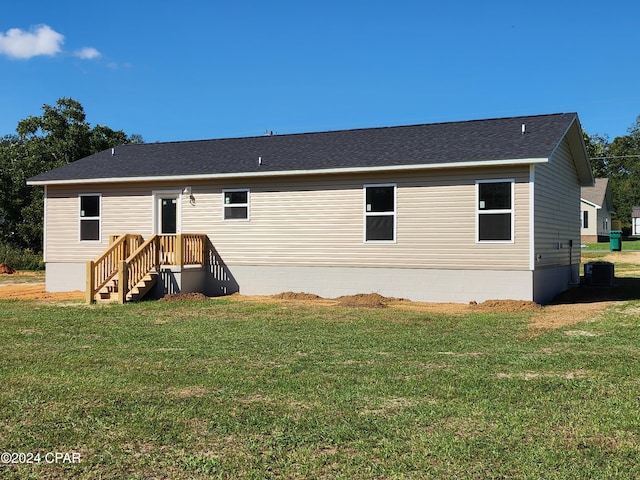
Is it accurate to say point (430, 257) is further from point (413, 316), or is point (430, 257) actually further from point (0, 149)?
point (0, 149)

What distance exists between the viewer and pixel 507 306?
12.9 m

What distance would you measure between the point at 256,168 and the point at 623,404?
11.6m

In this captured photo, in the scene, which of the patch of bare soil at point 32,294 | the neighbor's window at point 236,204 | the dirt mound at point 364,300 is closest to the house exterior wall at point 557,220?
the dirt mound at point 364,300

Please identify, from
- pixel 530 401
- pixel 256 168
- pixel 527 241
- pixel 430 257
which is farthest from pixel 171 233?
pixel 530 401

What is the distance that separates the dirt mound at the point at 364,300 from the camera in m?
13.5

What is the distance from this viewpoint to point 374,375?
6.53m

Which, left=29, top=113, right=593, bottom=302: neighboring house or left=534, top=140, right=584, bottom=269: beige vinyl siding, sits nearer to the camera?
left=29, top=113, right=593, bottom=302: neighboring house

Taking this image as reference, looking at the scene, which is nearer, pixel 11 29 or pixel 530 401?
pixel 530 401

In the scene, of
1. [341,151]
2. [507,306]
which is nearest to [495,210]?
[507,306]

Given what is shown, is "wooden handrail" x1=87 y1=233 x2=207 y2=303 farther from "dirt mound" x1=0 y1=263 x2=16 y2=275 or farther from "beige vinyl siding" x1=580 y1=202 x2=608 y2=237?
"beige vinyl siding" x1=580 y1=202 x2=608 y2=237

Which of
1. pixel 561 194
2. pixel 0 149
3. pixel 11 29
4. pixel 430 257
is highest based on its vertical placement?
pixel 11 29

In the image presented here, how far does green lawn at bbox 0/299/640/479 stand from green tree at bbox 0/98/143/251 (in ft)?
72.7

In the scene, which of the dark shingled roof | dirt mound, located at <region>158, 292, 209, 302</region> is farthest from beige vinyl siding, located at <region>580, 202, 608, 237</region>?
dirt mound, located at <region>158, 292, 209, 302</region>

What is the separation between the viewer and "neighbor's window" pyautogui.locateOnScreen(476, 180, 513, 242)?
13.4 metres
